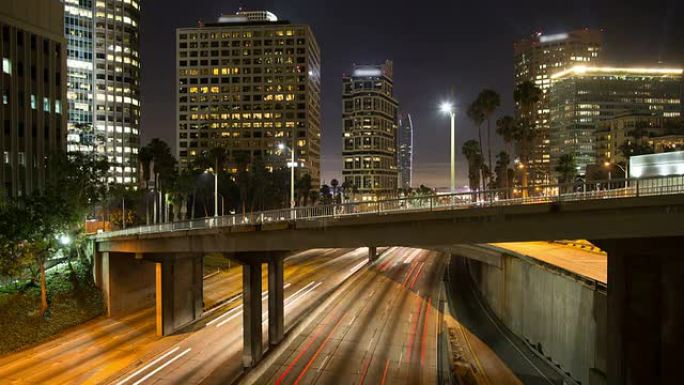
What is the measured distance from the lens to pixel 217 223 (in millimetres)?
33469

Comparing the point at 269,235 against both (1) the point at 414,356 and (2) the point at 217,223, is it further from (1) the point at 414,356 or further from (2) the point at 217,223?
(1) the point at 414,356

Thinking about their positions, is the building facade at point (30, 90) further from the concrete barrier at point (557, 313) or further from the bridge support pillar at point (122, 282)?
the concrete barrier at point (557, 313)

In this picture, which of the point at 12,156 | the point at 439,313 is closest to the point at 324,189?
the point at 12,156

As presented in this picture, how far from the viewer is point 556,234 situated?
70.7ft

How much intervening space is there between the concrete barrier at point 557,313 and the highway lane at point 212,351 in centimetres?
2218

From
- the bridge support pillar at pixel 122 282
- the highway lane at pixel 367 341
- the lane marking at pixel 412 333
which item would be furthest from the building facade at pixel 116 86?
the lane marking at pixel 412 333

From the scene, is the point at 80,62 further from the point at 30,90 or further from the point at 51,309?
the point at 51,309

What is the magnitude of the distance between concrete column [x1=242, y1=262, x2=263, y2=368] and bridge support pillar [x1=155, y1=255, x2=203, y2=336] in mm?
10541

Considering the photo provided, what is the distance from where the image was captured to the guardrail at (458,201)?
20.7 metres

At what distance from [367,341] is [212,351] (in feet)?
43.1

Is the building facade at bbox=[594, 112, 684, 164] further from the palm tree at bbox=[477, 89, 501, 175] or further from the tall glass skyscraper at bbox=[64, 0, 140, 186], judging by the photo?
the tall glass skyscraper at bbox=[64, 0, 140, 186]

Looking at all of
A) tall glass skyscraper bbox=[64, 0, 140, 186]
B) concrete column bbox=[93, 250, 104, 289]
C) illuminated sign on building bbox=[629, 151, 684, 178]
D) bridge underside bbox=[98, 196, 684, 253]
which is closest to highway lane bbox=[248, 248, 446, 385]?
bridge underside bbox=[98, 196, 684, 253]

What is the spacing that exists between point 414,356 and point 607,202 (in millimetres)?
20453

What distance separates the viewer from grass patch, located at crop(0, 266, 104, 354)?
35812mm
